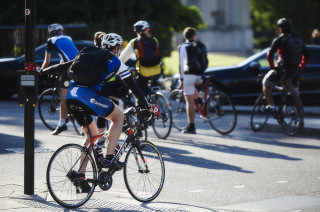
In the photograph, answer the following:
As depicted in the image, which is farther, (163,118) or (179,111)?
(179,111)

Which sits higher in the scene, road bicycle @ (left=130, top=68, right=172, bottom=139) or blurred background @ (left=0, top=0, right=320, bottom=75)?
blurred background @ (left=0, top=0, right=320, bottom=75)

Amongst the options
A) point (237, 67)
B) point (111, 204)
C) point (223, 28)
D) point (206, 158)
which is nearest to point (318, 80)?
point (237, 67)

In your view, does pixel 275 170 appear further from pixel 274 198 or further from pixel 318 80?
pixel 318 80

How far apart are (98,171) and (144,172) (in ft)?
1.60

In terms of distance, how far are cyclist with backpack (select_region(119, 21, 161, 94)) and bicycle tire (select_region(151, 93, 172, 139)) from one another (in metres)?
0.34

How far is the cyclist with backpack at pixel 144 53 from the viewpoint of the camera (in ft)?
34.5

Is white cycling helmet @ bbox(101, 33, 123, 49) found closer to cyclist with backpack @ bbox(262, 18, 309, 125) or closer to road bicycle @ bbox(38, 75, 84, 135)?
road bicycle @ bbox(38, 75, 84, 135)

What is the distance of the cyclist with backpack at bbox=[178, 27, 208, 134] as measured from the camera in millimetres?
11461

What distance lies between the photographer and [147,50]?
10586 mm

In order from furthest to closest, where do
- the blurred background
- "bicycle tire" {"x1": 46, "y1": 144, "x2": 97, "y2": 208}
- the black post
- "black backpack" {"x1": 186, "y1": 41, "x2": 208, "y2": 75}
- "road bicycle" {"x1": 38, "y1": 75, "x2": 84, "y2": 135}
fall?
the blurred background, "road bicycle" {"x1": 38, "y1": 75, "x2": 84, "y2": 135}, "black backpack" {"x1": 186, "y1": 41, "x2": 208, "y2": 75}, the black post, "bicycle tire" {"x1": 46, "y1": 144, "x2": 97, "y2": 208}

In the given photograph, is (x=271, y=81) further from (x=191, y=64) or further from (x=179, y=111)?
(x=179, y=111)

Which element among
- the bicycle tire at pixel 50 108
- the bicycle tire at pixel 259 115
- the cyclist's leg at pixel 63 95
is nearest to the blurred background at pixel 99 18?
the bicycle tire at pixel 259 115

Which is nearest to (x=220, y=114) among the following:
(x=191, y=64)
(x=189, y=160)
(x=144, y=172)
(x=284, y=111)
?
(x=191, y=64)

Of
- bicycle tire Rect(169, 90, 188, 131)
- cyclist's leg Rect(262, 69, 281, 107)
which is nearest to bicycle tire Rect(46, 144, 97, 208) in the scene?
bicycle tire Rect(169, 90, 188, 131)
